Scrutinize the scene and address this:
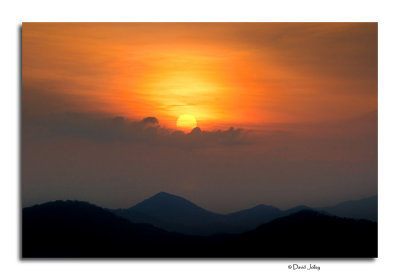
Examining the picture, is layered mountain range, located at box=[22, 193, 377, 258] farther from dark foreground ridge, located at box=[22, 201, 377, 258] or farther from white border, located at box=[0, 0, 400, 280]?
white border, located at box=[0, 0, 400, 280]

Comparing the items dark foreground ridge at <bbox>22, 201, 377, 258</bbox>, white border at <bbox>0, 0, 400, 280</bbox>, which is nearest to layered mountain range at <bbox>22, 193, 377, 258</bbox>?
dark foreground ridge at <bbox>22, 201, 377, 258</bbox>

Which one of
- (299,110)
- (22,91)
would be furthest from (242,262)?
(22,91)
